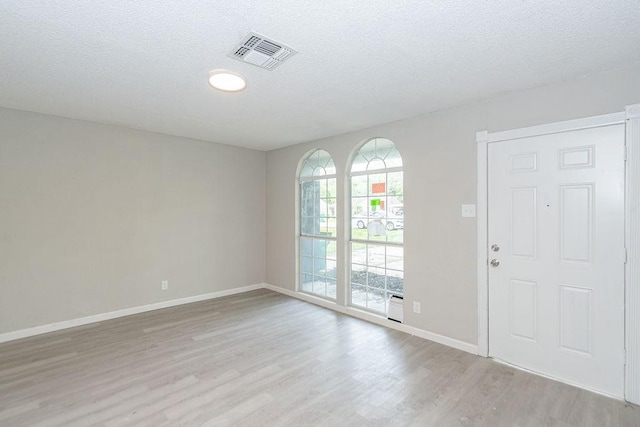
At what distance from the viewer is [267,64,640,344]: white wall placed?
2660 millimetres

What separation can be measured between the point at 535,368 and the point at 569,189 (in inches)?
62.5

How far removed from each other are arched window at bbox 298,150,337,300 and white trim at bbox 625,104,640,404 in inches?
121

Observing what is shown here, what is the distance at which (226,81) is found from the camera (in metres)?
2.56

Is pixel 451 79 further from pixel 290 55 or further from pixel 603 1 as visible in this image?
pixel 290 55

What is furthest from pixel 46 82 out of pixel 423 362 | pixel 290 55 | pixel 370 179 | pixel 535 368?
pixel 535 368

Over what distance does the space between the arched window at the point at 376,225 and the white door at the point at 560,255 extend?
109 centimetres

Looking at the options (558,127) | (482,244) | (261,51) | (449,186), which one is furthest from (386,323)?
(261,51)

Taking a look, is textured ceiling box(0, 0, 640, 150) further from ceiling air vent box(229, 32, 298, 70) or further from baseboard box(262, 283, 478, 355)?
baseboard box(262, 283, 478, 355)

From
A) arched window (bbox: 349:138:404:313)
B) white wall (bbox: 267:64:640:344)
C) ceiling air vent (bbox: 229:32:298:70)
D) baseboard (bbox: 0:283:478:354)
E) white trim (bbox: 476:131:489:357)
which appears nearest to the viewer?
ceiling air vent (bbox: 229:32:298:70)

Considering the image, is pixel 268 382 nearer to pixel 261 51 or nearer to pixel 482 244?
pixel 482 244

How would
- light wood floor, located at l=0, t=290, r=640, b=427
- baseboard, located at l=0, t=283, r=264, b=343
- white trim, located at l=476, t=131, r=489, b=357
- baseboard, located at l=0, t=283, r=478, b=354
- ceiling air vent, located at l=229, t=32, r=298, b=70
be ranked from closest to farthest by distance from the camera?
1. ceiling air vent, located at l=229, t=32, r=298, b=70
2. light wood floor, located at l=0, t=290, r=640, b=427
3. white trim, located at l=476, t=131, r=489, b=357
4. baseboard, located at l=0, t=283, r=478, b=354
5. baseboard, located at l=0, t=283, r=264, b=343

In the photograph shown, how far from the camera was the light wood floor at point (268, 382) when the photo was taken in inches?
82.1

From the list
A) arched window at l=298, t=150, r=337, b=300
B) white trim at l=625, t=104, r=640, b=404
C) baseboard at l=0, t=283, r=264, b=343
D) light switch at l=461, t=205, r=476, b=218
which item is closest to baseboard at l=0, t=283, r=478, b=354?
baseboard at l=0, t=283, r=264, b=343

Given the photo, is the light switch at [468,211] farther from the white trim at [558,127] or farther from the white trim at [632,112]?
the white trim at [632,112]
